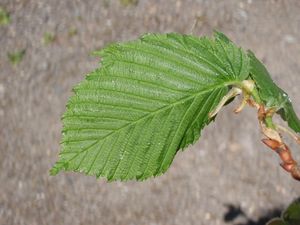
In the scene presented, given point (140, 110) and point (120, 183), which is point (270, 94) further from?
point (120, 183)

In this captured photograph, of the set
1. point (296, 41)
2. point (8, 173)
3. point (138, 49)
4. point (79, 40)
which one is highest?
point (138, 49)

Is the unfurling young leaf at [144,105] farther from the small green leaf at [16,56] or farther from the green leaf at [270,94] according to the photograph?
the small green leaf at [16,56]

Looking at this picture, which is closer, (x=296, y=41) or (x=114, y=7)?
(x=296, y=41)

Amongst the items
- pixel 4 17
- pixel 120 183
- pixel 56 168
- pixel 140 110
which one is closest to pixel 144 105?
pixel 140 110

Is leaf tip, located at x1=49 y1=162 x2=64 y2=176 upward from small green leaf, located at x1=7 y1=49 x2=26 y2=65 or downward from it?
upward

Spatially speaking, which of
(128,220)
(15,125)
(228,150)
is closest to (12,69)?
(15,125)

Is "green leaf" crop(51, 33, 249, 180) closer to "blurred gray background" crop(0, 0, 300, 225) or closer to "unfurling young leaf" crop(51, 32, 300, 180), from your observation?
"unfurling young leaf" crop(51, 32, 300, 180)

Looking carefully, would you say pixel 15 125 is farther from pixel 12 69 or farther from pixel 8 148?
pixel 12 69

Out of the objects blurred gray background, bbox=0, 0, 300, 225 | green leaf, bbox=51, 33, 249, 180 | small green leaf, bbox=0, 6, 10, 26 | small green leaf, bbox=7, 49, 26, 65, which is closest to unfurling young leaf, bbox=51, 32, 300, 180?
green leaf, bbox=51, 33, 249, 180

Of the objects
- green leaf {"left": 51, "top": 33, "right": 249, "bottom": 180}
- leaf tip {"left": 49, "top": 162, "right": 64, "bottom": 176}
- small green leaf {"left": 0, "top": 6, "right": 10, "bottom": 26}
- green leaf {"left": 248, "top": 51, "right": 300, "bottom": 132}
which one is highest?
green leaf {"left": 248, "top": 51, "right": 300, "bottom": 132}
